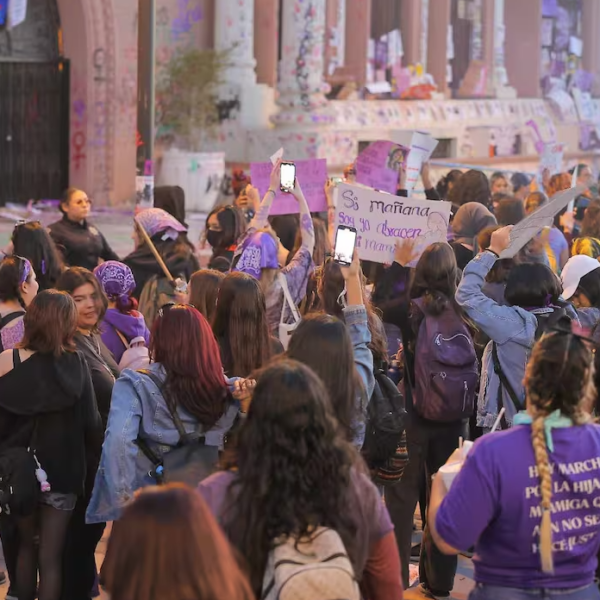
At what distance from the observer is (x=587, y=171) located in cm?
1313

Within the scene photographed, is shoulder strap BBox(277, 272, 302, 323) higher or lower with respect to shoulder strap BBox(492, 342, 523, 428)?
higher

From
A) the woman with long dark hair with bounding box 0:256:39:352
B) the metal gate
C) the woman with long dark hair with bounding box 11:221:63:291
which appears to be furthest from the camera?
the metal gate

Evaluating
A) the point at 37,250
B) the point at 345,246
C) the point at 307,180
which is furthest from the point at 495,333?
the point at 307,180

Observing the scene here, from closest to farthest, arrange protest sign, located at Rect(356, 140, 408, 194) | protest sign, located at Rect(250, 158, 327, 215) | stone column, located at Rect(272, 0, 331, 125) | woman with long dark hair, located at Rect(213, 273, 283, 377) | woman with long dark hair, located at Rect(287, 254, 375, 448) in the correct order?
woman with long dark hair, located at Rect(287, 254, 375, 448) < woman with long dark hair, located at Rect(213, 273, 283, 377) < protest sign, located at Rect(250, 158, 327, 215) < protest sign, located at Rect(356, 140, 408, 194) < stone column, located at Rect(272, 0, 331, 125)

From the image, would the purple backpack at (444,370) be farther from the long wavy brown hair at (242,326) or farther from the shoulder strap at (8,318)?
the shoulder strap at (8,318)

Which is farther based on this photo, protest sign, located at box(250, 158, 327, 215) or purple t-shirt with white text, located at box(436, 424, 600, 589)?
Result: protest sign, located at box(250, 158, 327, 215)

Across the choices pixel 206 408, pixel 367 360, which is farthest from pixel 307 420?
pixel 367 360

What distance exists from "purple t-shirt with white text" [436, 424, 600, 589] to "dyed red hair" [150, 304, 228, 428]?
117 cm

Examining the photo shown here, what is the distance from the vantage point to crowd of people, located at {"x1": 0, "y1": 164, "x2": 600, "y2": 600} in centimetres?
328

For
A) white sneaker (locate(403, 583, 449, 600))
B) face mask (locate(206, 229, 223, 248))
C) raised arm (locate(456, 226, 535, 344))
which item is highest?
face mask (locate(206, 229, 223, 248))

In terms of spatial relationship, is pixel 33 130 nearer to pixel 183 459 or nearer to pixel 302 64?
pixel 302 64

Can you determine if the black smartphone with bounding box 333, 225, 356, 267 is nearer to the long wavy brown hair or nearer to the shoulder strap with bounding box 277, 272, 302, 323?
the long wavy brown hair

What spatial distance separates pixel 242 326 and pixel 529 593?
201 cm

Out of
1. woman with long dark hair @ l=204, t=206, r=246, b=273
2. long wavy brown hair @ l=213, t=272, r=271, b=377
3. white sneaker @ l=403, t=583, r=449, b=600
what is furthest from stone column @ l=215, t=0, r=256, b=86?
long wavy brown hair @ l=213, t=272, r=271, b=377
